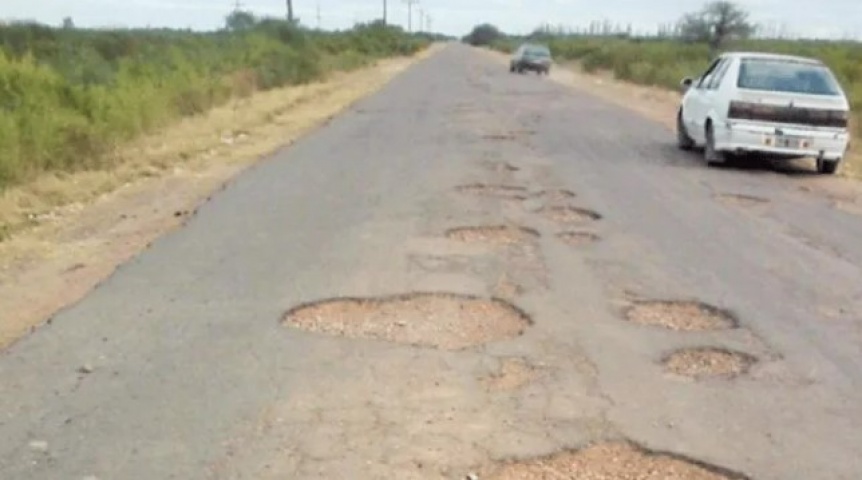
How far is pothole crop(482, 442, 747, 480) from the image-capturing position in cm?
405

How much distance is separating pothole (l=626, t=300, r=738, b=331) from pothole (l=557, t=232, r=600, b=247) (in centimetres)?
182

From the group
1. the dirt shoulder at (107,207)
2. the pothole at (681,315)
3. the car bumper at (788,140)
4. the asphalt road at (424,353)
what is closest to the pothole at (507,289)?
the asphalt road at (424,353)

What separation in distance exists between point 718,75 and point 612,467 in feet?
38.3

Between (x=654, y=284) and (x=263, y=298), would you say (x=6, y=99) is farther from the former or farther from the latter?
(x=654, y=284)

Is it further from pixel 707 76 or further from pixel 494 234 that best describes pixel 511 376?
pixel 707 76

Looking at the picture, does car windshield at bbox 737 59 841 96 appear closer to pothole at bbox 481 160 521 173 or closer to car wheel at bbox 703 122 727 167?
car wheel at bbox 703 122 727 167

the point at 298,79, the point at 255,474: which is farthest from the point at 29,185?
the point at 298,79

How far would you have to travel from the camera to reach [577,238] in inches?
342

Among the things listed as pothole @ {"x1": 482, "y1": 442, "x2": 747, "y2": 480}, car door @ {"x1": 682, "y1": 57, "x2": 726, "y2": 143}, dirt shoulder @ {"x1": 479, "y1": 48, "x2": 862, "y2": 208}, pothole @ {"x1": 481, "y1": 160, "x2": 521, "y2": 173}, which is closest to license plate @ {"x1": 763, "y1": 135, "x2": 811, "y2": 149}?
dirt shoulder @ {"x1": 479, "y1": 48, "x2": 862, "y2": 208}

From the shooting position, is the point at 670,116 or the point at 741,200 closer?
the point at 741,200

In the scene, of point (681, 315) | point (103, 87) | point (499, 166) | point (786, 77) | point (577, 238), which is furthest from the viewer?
point (103, 87)

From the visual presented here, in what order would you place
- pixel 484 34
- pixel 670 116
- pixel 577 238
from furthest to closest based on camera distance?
pixel 484 34, pixel 670 116, pixel 577 238

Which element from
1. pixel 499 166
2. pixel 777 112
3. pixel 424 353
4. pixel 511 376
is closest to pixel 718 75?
pixel 777 112

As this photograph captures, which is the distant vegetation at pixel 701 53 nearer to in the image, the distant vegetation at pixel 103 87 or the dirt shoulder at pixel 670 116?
the dirt shoulder at pixel 670 116
